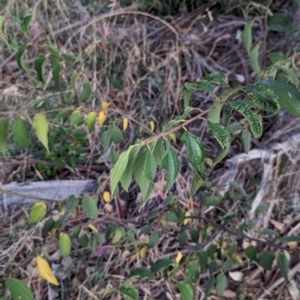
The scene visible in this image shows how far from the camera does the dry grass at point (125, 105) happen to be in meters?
1.64

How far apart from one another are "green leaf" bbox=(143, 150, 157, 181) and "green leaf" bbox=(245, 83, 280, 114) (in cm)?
20

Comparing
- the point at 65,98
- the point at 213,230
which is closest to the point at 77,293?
the point at 213,230

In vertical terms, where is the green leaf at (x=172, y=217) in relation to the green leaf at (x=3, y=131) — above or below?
below

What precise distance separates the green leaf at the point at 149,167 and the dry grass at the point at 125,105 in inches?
25.1

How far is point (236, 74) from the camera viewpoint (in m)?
2.25

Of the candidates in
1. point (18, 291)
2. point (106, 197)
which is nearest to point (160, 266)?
point (106, 197)

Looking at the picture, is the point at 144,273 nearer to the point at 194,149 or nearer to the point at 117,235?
the point at 117,235

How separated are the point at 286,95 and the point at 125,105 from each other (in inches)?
53.2

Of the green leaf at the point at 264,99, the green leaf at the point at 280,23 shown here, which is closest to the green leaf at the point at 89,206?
the green leaf at the point at 264,99

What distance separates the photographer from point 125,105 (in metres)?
2.10

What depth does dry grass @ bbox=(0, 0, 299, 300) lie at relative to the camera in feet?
5.39

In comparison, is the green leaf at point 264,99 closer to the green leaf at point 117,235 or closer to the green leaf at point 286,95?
the green leaf at point 286,95

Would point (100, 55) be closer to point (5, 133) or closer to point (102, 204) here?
point (102, 204)

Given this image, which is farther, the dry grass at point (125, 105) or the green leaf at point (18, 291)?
the dry grass at point (125, 105)
